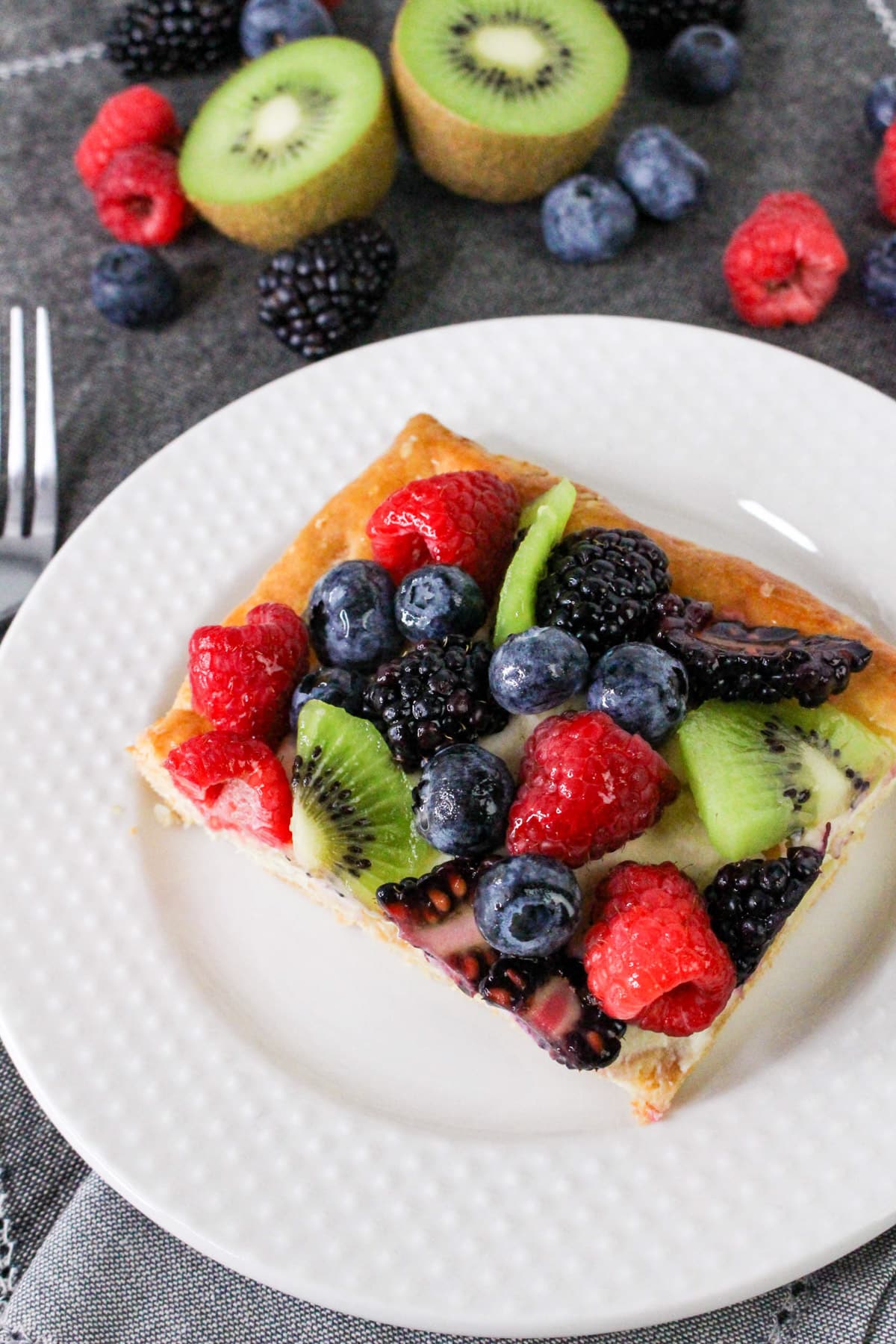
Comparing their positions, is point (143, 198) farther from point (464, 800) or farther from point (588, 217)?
point (464, 800)

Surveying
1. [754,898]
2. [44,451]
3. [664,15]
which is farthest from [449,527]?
[664,15]

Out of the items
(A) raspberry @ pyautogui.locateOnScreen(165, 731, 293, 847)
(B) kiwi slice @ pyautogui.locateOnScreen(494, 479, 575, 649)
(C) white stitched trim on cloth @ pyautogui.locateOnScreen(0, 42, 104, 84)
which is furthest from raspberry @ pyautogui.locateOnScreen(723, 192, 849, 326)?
(C) white stitched trim on cloth @ pyautogui.locateOnScreen(0, 42, 104, 84)

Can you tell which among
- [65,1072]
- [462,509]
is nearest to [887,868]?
[462,509]

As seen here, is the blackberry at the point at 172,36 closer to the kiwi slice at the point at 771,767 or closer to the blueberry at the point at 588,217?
the blueberry at the point at 588,217

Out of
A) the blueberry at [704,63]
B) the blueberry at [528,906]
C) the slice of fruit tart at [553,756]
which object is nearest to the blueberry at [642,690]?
the slice of fruit tart at [553,756]

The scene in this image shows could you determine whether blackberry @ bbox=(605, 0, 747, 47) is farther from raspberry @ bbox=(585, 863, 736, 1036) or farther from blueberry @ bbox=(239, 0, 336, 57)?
raspberry @ bbox=(585, 863, 736, 1036)

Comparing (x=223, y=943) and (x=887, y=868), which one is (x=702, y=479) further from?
(x=223, y=943)
